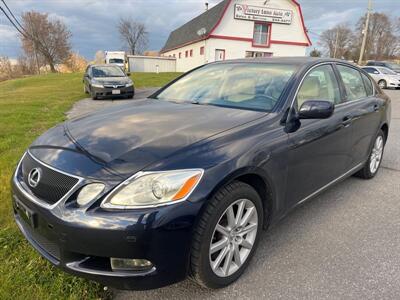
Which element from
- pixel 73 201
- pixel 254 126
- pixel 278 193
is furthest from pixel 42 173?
pixel 278 193

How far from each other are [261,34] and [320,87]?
30.2 m

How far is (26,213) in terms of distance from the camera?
7.04 feet

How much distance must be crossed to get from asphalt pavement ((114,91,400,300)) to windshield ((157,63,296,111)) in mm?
1276

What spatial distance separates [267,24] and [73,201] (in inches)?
1278

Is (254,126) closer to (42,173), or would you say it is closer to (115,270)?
(115,270)

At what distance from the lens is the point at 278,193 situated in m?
2.52

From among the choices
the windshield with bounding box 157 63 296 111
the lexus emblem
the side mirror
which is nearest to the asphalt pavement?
the lexus emblem

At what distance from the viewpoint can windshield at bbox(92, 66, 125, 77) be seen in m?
13.7

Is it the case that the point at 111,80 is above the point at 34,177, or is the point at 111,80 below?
below

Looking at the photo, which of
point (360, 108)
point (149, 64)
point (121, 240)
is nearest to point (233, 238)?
point (121, 240)

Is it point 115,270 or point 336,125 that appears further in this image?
point 336,125

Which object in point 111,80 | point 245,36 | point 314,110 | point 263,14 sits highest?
point 263,14

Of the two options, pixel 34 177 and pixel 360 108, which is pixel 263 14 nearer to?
pixel 360 108

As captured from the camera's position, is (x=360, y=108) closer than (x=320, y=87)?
No
